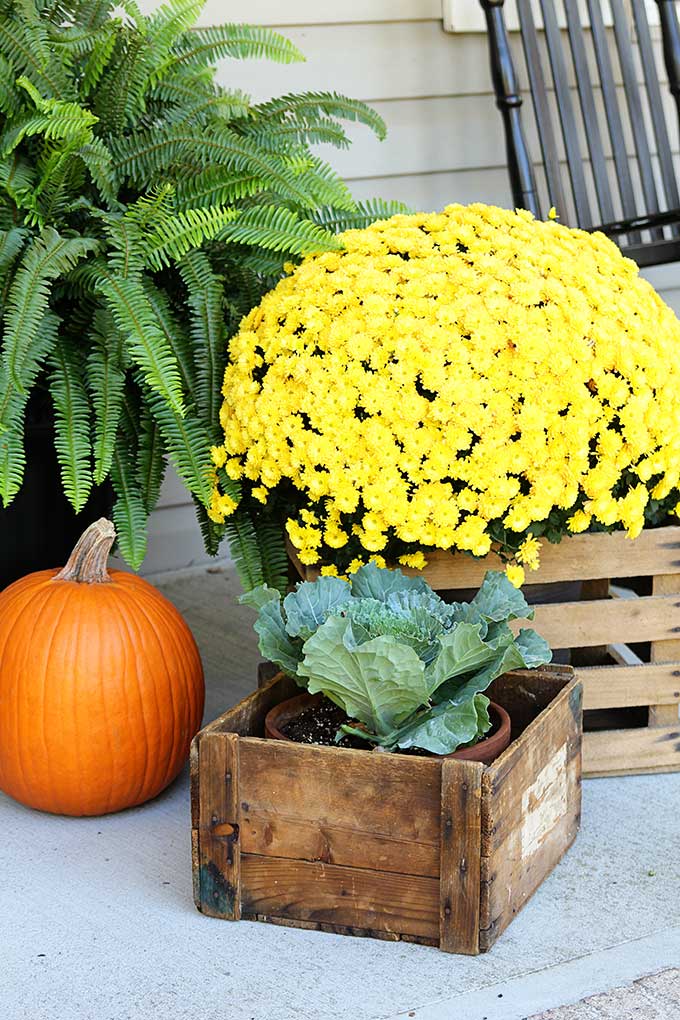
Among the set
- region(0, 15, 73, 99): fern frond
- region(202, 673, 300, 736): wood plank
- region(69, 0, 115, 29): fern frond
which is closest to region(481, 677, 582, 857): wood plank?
region(202, 673, 300, 736): wood plank

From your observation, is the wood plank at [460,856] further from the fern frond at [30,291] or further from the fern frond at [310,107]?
the fern frond at [310,107]

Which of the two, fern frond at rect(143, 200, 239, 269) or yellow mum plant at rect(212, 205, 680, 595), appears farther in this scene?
fern frond at rect(143, 200, 239, 269)

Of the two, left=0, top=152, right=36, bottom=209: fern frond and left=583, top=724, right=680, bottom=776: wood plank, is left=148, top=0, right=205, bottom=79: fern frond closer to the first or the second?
left=0, top=152, right=36, bottom=209: fern frond

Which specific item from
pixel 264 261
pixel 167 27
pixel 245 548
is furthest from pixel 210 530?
pixel 167 27

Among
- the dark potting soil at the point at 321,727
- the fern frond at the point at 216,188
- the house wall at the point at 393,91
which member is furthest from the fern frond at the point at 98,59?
the dark potting soil at the point at 321,727

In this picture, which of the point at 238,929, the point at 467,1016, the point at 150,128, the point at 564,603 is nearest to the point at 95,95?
the point at 150,128

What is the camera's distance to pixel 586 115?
9.46ft

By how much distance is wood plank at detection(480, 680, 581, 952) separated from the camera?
1.39m

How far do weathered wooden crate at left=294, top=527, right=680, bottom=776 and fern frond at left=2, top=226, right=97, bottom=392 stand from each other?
0.52m

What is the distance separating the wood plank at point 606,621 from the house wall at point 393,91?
1337 millimetres

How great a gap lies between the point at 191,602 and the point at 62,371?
3.23ft

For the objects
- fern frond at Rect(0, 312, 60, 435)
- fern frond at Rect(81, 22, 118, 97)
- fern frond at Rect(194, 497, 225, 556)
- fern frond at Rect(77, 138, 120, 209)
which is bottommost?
fern frond at Rect(194, 497, 225, 556)

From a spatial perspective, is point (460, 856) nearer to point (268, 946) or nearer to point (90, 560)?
point (268, 946)

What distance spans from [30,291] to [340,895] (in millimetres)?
931
